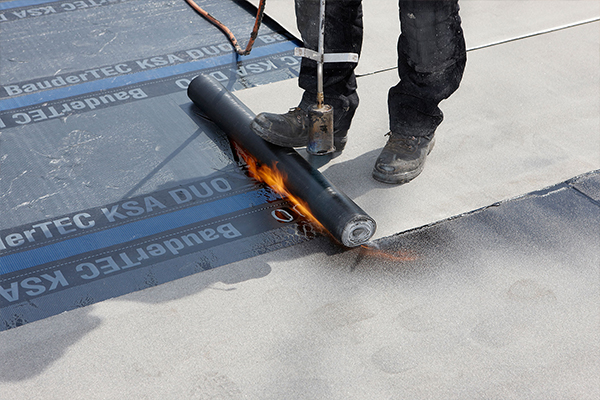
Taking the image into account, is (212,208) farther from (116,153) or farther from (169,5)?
(169,5)

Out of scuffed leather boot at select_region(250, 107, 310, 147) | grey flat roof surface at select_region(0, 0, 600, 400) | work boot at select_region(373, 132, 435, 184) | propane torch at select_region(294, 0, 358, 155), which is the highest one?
propane torch at select_region(294, 0, 358, 155)

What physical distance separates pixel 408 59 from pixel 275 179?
758 mm

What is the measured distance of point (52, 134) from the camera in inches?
118

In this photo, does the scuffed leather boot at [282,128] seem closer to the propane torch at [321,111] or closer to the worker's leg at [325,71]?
the worker's leg at [325,71]

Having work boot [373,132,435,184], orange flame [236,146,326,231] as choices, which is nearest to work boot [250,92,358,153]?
orange flame [236,146,326,231]

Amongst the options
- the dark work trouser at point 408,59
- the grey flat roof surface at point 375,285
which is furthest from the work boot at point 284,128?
the grey flat roof surface at point 375,285

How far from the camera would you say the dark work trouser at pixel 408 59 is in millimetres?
2396

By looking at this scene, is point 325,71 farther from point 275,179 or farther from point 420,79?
point 275,179

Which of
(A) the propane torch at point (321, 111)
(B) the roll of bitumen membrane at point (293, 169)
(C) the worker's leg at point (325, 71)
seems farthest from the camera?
(C) the worker's leg at point (325, 71)

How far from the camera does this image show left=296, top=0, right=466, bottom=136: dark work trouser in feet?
7.86

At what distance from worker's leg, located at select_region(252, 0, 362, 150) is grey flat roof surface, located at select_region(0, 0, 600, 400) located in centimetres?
26

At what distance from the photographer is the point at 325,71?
2.65 meters

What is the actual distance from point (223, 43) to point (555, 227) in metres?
2.35

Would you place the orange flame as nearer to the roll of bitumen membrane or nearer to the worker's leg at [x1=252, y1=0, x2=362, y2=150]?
the roll of bitumen membrane
